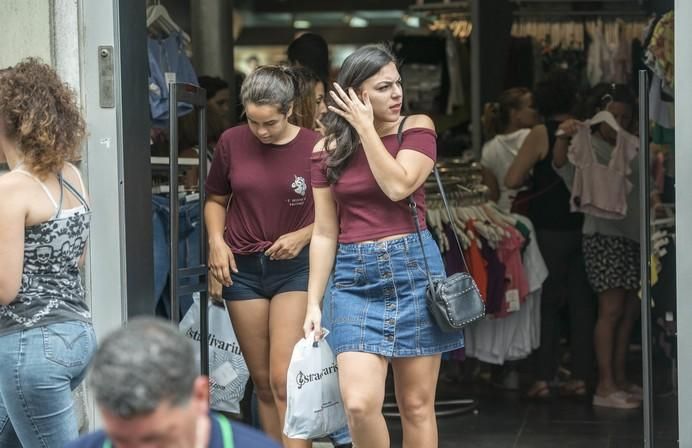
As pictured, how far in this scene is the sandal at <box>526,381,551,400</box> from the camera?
25.1 ft

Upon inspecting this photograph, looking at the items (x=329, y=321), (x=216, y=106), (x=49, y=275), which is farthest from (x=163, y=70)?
(x=49, y=275)

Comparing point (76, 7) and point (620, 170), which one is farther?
point (620, 170)

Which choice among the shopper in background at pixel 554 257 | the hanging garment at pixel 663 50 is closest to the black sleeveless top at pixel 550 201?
the shopper in background at pixel 554 257

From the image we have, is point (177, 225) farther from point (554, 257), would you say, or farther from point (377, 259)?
point (554, 257)

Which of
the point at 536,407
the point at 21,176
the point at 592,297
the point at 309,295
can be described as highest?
the point at 21,176

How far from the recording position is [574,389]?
7727mm

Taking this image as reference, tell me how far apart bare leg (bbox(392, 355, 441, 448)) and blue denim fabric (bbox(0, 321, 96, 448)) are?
1227 mm

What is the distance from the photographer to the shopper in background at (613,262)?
743 centimetres

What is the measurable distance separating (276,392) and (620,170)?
10.2 feet

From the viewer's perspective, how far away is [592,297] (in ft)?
25.8

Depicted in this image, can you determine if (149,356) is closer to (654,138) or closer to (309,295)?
(309,295)

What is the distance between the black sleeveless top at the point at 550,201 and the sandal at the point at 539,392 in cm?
96

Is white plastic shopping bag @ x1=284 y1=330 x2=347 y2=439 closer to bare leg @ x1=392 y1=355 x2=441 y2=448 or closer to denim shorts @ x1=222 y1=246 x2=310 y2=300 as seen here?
bare leg @ x1=392 y1=355 x2=441 y2=448

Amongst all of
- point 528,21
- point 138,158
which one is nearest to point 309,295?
point 138,158
